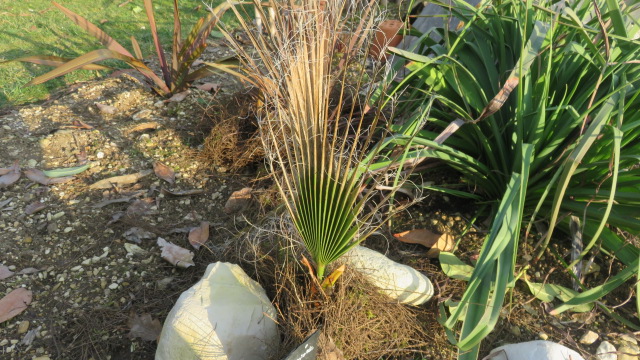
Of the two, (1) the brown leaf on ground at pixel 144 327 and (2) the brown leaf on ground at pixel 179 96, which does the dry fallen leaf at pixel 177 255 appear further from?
(2) the brown leaf on ground at pixel 179 96

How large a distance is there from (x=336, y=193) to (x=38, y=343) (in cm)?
126

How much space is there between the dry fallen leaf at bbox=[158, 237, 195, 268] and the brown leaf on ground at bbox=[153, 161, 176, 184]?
494 millimetres

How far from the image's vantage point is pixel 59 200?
2496 millimetres

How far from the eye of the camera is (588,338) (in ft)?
6.22

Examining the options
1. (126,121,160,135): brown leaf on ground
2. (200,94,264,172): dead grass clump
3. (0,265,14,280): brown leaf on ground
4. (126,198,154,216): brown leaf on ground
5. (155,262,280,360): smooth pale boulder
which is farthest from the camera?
(126,121,160,135): brown leaf on ground

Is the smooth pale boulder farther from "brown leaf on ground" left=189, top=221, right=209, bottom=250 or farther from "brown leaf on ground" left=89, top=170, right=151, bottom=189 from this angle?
"brown leaf on ground" left=89, top=170, right=151, bottom=189

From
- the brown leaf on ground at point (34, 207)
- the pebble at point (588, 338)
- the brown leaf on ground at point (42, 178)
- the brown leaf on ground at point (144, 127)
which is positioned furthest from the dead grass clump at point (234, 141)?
the pebble at point (588, 338)

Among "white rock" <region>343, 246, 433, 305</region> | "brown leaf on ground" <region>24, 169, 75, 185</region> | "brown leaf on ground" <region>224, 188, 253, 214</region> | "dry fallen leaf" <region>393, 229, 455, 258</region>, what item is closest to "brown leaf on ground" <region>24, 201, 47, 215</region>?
"brown leaf on ground" <region>24, 169, 75, 185</region>

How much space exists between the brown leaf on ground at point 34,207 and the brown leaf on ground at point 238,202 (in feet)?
2.82

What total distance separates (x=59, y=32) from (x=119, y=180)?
2419mm

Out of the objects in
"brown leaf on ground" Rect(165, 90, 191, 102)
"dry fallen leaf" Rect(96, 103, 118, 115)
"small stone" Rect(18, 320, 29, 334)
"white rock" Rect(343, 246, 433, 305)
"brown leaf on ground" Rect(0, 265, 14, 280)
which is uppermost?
"white rock" Rect(343, 246, 433, 305)

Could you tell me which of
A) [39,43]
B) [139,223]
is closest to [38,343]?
[139,223]

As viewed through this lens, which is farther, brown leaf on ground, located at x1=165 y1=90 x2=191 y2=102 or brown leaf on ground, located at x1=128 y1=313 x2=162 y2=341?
brown leaf on ground, located at x1=165 y1=90 x2=191 y2=102

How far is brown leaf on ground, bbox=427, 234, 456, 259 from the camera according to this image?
2.12 metres
